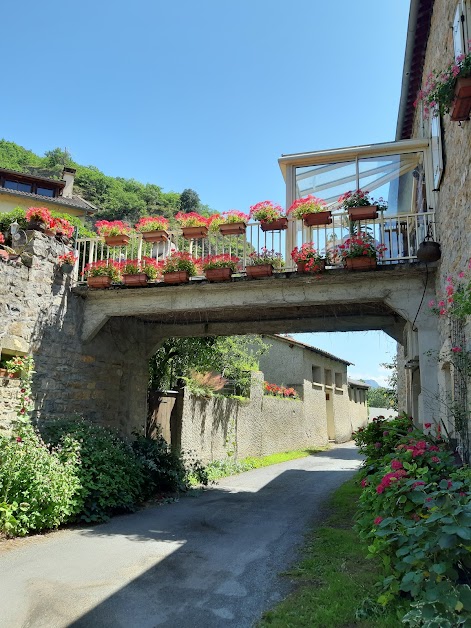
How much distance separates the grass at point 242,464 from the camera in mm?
12261

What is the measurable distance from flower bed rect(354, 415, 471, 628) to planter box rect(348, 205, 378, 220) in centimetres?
397

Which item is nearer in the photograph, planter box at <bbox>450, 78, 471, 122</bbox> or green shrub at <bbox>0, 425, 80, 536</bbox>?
planter box at <bbox>450, 78, 471, 122</bbox>

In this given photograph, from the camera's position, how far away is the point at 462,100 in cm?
381

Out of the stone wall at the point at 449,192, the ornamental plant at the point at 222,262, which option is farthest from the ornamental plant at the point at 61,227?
the stone wall at the point at 449,192

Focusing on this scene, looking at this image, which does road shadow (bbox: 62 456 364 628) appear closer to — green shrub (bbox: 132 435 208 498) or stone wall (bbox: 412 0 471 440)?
green shrub (bbox: 132 435 208 498)

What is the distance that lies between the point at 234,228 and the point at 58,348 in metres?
3.39

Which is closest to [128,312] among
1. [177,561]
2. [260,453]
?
[177,561]

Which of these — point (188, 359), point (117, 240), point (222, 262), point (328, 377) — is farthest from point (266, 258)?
point (328, 377)

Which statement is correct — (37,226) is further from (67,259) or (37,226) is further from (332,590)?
(332,590)

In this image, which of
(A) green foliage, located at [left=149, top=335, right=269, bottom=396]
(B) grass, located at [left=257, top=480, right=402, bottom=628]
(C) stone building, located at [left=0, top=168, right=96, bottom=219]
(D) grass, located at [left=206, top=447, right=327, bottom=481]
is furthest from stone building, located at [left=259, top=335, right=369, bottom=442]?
(B) grass, located at [left=257, top=480, right=402, bottom=628]

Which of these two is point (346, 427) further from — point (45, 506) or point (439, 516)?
point (439, 516)

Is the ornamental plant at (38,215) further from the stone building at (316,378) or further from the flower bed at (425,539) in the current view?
the stone building at (316,378)

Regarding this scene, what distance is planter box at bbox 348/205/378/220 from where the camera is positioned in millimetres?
7020

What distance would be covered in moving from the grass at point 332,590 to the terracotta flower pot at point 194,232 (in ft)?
15.7
